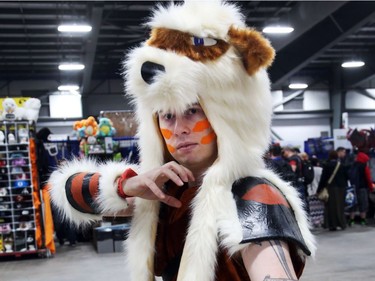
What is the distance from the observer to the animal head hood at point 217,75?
3.30ft

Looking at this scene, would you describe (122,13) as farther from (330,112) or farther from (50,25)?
(330,112)

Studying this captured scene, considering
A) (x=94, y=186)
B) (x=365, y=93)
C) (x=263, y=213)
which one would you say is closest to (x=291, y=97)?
(x=365, y=93)

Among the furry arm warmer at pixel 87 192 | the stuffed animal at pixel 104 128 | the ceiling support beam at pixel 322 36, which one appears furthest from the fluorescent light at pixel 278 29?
the furry arm warmer at pixel 87 192

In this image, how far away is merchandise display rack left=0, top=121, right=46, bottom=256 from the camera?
6445 millimetres

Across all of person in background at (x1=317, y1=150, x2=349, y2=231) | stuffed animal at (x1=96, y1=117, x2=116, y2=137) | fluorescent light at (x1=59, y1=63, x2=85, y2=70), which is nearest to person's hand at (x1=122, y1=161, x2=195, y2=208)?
stuffed animal at (x1=96, y1=117, x2=116, y2=137)

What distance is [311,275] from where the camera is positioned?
189 inches

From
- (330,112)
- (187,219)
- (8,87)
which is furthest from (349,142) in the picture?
(8,87)

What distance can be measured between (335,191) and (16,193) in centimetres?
469

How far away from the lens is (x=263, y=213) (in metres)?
0.88

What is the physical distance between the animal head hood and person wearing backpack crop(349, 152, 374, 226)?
7.34 metres

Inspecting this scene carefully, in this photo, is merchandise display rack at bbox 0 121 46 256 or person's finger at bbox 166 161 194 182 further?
merchandise display rack at bbox 0 121 46 256

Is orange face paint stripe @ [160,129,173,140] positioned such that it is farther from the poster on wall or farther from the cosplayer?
the poster on wall

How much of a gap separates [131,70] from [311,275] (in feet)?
13.8

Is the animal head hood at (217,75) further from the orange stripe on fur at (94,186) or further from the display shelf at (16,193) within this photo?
the display shelf at (16,193)
